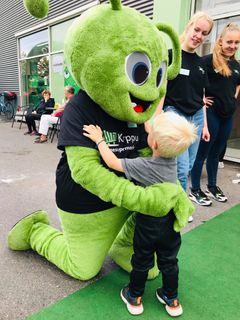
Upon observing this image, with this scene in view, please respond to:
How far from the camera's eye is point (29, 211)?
329 cm

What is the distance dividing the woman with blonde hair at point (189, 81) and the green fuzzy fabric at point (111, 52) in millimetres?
1109

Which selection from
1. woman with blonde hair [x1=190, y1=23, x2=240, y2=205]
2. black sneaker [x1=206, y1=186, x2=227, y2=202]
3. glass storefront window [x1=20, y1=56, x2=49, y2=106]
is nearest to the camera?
woman with blonde hair [x1=190, y1=23, x2=240, y2=205]

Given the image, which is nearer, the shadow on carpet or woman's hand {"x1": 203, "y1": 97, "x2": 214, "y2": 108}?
the shadow on carpet

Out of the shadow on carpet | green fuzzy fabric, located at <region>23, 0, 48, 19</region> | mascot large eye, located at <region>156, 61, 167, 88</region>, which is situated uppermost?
green fuzzy fabric, located at <region>23, 0, 48, 19</region>

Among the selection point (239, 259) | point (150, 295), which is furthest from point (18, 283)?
point (239, 259)

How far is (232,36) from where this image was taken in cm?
300

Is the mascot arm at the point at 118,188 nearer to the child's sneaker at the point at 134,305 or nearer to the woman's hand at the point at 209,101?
the child's sneaker at the point at 134,305

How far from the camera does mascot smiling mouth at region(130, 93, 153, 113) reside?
5.40ft

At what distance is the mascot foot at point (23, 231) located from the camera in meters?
2.26

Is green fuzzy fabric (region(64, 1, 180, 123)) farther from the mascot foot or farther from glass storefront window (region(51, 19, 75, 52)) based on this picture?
glass storefront window (region(51, 19, 75, 52))

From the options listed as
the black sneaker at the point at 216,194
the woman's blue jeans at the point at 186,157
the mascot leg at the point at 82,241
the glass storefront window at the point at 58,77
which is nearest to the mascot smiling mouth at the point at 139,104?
the mascot leg at the point at 82,241

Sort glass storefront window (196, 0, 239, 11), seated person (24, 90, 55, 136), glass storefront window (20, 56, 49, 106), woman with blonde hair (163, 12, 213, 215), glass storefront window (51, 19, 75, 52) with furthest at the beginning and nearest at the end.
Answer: glass storefront window (20, 56, 49, 106) → glass storefront window (51, 19, 75, 52) → seated person (24, 90, 55, 136) → glass storefront window (196, 0, 239, 11) → woman with blonde hair (163, 12, 213, 215)

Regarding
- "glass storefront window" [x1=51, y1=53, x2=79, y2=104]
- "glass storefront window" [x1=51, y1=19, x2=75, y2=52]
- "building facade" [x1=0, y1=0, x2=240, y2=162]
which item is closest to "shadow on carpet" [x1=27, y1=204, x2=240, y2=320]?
"building facade" [x1=0, y1=0, x2=240, y2=162]

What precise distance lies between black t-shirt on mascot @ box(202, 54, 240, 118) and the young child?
1.86 m
